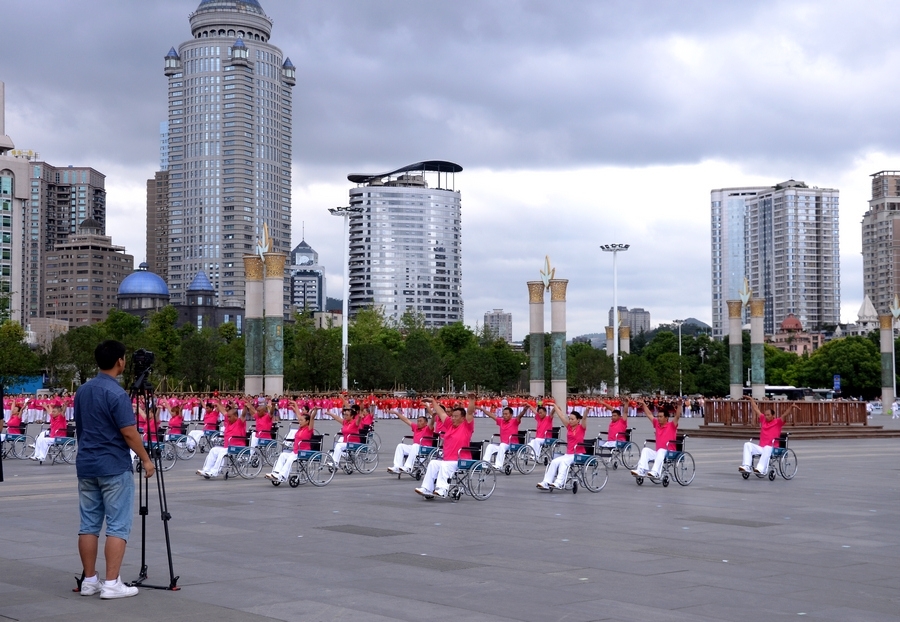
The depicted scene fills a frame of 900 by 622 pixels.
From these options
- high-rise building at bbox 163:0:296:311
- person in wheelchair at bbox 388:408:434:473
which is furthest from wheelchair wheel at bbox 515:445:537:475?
high-rise building at bbox 163:0:296:311

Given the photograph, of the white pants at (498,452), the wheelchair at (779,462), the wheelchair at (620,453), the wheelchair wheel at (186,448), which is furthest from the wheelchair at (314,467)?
the wheelchair at (779,462)

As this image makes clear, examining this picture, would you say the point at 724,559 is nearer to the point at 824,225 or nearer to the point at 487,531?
the point at 487,531

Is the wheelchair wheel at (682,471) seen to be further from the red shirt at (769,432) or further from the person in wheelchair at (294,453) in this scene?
the person in wheelchair at (294,453)

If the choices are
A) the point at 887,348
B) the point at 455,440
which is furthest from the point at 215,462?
the point at 887,348

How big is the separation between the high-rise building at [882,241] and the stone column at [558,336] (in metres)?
131

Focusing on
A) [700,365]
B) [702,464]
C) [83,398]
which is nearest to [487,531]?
[83,398]

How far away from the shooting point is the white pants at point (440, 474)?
53.9ft

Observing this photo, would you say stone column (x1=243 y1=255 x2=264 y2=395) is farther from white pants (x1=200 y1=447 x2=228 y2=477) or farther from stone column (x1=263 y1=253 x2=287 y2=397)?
white pants (x1=200 y1=447 x2=228 y2=477)

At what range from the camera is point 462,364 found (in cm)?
8244

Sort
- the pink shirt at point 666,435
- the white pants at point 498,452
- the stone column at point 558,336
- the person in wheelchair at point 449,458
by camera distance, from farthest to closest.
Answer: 1. the stone column at point 558,336
2. the white pants at point 498,452
3. the pink shirt at point 666,435
4. the person in wheelchair at point 449,458

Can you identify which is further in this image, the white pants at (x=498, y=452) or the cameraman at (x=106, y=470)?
the white pants at (x=498, y=452)

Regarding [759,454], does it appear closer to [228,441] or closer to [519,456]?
[519,456]

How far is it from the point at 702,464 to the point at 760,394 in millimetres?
42160

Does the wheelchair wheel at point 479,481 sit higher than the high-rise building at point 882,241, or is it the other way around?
the high-rise building at point 882,241
